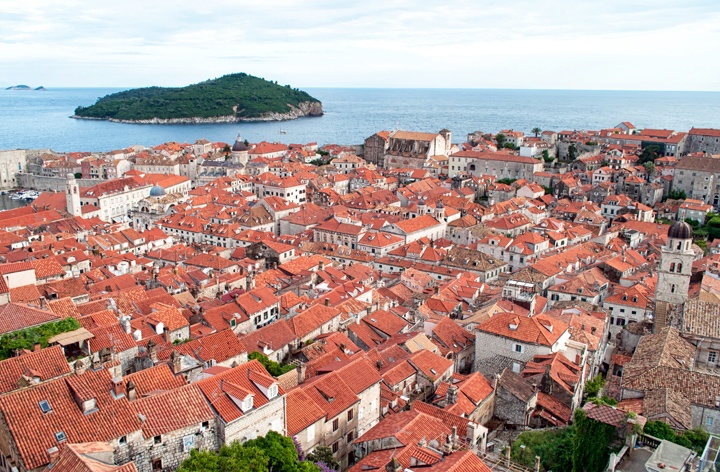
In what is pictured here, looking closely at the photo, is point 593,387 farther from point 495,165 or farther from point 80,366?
point 495,165

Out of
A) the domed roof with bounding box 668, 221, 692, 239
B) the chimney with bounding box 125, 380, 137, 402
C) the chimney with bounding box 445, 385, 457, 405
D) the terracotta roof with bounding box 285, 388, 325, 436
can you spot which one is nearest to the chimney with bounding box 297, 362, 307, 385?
the terracotta roof with bounding box 285, 388, 325, 436

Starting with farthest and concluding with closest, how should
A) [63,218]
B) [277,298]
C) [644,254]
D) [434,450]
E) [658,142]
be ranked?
[658,142] → [63,218] → [644,254] → [277,298] → [434,450]

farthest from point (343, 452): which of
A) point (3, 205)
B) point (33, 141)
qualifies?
point (33, 141)

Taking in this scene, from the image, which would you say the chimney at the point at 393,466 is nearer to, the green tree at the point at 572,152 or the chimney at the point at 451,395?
the chimney at the point at 451,395

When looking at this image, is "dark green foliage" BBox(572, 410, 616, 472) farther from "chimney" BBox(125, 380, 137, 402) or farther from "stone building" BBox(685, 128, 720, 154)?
"stone building" BBox(685, 128, 720, 154)

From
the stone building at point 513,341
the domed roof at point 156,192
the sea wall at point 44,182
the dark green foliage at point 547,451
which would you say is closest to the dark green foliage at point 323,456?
the dark green foliage at point 547,451

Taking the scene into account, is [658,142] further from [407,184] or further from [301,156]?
[301,156]
